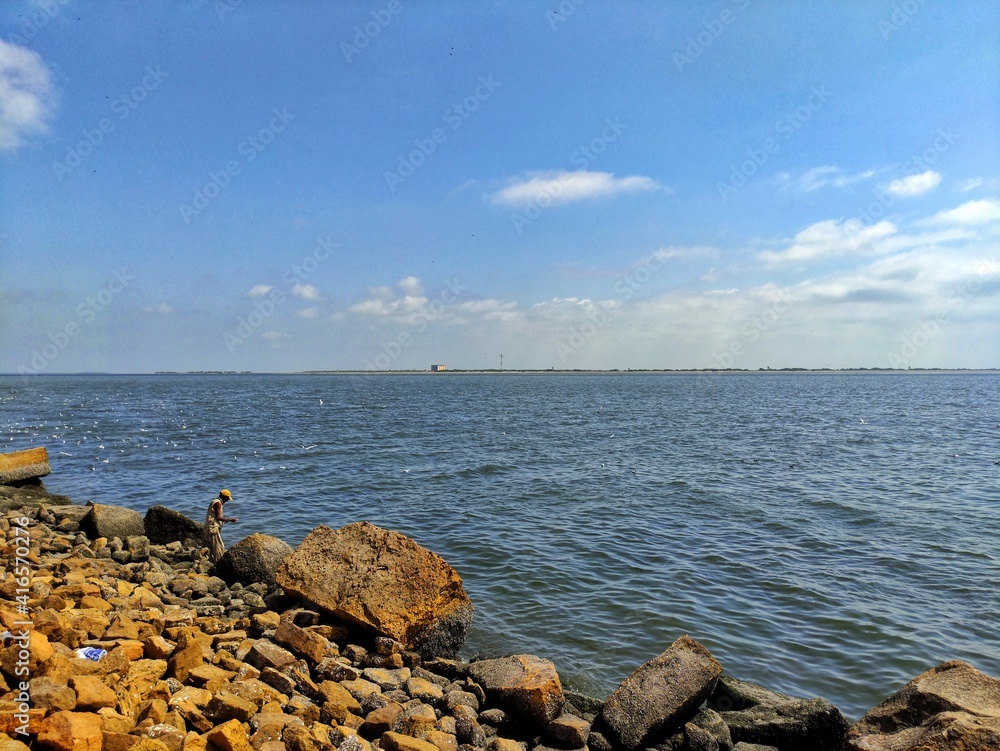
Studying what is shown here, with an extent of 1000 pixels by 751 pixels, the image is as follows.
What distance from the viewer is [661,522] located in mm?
17875

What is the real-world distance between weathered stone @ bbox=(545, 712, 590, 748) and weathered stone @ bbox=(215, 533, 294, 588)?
21.6ft

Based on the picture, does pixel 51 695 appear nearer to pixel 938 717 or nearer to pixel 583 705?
pixel 583 705

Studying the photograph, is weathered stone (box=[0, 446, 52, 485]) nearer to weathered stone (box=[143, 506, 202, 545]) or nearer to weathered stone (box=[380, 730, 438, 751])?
weathered stone (box=[143, 506, 202, 545])

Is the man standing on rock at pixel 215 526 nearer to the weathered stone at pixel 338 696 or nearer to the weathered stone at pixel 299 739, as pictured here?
the weathered stone at pixel 338 696

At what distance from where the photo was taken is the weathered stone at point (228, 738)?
5633 millimetres

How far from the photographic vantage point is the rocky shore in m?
5.76

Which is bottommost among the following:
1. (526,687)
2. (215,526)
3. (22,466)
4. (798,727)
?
(798,727)

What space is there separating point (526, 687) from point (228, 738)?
138 inches

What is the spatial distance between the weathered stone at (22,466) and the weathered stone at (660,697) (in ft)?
71.7

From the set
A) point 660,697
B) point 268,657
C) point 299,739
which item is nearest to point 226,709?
point 299,739

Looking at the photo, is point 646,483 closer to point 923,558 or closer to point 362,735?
point 923,558

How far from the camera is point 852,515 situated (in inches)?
725

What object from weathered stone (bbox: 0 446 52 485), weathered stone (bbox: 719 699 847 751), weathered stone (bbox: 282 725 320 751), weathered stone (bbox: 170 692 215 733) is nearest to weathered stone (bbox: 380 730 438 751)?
weathered stone (bbox: 282 725 320 751)

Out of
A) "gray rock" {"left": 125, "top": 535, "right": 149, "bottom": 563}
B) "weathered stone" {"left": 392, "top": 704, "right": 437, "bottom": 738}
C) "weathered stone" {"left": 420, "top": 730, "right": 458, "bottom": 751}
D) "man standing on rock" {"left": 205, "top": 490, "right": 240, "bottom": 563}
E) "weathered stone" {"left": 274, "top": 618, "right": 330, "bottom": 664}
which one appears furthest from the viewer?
"man standing on rock" {"left": 205, "top": 490, "right": 240, "bottom": 563}
